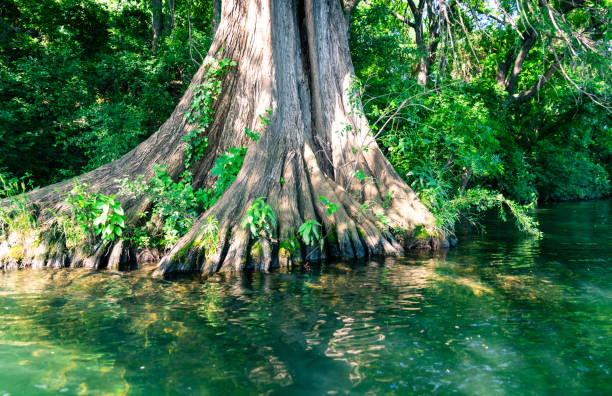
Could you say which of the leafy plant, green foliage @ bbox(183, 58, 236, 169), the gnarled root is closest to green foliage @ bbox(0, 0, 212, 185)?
green foliage @ bbox(183, 58, 236, 169)

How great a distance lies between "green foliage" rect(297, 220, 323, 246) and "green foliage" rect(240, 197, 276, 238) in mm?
499

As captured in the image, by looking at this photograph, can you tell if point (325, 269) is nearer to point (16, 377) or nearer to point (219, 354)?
point (219, 354)

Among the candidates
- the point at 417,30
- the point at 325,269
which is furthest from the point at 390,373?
the point at 417,30

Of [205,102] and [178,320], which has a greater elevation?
[205,102]

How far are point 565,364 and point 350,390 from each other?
5.90ft

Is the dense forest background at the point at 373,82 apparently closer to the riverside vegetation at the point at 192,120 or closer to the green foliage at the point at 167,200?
the riverside vegetation at the point at 192,120

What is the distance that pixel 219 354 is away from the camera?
3922 mm

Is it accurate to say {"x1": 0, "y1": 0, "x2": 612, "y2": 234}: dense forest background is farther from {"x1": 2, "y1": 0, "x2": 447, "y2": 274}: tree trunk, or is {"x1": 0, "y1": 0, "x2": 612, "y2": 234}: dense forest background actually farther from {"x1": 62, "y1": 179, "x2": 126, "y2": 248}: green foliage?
{"x1": 62, "y1": 179, "x2": 126, "y2": 248}: green foliage

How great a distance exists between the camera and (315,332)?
4438 mm

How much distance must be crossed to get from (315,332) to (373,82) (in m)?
11.5

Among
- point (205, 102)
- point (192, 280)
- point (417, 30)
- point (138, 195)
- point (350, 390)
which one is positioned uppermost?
point (417, 30)

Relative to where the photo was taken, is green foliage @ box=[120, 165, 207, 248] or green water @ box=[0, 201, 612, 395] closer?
green water @ box=[0, 201, 612, 395]

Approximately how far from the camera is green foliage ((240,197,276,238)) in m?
7.45

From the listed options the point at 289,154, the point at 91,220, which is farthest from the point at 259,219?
the point at 91,220
